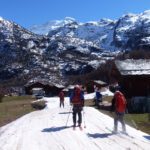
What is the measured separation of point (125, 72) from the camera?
1761 inches

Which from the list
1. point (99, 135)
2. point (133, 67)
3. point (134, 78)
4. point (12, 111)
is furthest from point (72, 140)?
point (12, 111)

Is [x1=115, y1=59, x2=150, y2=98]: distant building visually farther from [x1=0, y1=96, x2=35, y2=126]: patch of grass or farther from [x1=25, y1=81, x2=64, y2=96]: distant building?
[x1=25, y1=81, x2=64, y2=96]: distant building

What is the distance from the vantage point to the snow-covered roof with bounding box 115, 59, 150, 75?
44.9 meters

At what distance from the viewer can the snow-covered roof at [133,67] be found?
44.9 meters

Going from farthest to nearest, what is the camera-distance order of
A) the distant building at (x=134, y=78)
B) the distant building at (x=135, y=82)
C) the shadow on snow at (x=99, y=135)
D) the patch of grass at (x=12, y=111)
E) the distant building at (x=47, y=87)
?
the distant building at (x=47, y=87) < the distant building at (x=134, y=78) < the distant building at (x=135, y=82) < the patch of grass at (x=12, y=111) < the shadow on snow at (x=99, y=135)

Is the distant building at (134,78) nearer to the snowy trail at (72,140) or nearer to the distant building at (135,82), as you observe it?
the distant building at (135,82)

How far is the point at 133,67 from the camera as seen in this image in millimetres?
45750

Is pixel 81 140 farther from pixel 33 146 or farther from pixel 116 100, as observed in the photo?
pixel 116 100

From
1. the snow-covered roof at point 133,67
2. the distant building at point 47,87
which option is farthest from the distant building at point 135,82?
the distant building at point 47,87

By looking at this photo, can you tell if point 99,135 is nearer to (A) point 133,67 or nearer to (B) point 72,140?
(B) point 72,140

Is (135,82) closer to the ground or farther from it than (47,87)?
closer to the ground

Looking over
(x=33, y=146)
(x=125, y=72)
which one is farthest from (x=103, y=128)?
(x=125, y=72)

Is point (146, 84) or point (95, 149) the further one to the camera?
point (146, 84)

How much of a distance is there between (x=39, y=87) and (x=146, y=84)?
100m
